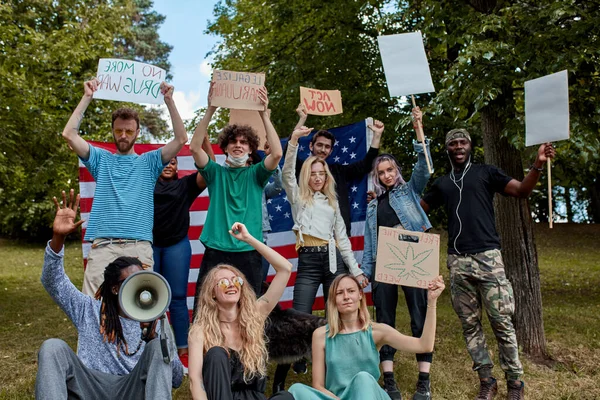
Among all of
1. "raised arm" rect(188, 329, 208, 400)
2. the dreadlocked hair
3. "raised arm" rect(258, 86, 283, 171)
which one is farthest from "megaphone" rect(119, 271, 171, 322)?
"raised arm" rect(258, 86, 283, 171)

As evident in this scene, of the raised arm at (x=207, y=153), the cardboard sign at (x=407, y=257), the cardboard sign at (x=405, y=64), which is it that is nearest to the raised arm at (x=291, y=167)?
the raised arm at (x=207, y=153)

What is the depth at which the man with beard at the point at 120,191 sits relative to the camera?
433 centimetres

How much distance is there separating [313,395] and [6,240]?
25.8m

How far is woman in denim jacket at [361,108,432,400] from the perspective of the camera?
475 centimetres

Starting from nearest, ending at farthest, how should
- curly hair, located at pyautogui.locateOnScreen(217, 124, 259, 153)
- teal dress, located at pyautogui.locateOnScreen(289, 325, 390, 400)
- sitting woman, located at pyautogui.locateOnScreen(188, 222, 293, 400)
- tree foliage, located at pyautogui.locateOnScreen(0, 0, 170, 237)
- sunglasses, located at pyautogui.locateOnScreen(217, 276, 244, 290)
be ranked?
sitting woman, located at pyautogui.locateOnScreen(188, 222, 293, 400) < sunglasses, located at pyautogui.locateOnScreen(217, 276, 244, 290) < teal dress, located at pyautogui.locateOnScreen(289, 325, 390, 400) < curly hair, located at pyautogui.locateOnScreen(217, 124, 259, 153) < tree foliage, located at pyautogui.locateOnScreen(0, 0, 170, 237)

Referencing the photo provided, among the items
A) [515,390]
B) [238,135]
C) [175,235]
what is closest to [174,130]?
[238,135]

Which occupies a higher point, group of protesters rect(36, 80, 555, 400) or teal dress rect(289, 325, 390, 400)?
group of protesters rect(36, 80, 555, 400)

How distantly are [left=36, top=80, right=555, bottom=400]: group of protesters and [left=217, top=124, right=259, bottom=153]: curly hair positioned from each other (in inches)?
0.6

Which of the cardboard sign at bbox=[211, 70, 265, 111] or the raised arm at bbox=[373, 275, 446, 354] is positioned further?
the cardboard sign at bbox=[211, 70, 265, 111]

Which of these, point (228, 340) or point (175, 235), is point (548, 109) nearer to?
point (228, 340)

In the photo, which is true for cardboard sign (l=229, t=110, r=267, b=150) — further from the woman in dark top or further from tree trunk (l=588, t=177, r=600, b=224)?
tree trunk (l=588, t=177, r=600, b=224)

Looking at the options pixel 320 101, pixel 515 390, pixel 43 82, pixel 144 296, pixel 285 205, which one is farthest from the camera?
pixel 43 82

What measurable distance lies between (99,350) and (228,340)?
768mm

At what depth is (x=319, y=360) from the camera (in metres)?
4.04
